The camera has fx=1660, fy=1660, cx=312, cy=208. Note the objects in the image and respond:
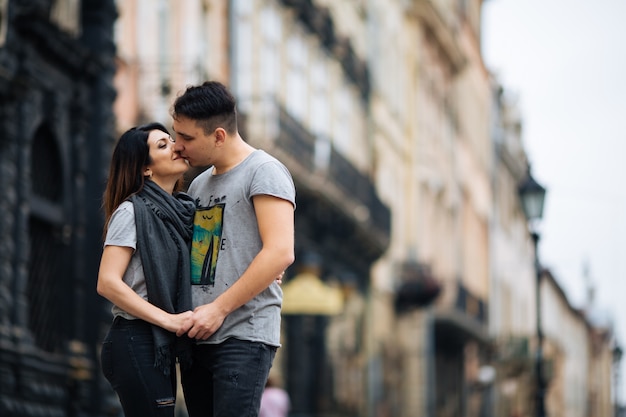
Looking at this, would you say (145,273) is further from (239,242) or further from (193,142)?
(193,142)

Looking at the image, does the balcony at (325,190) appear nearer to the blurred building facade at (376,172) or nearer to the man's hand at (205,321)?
the blurred building facade at (376,172)

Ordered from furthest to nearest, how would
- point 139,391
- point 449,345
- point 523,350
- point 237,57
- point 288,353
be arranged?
point 523,350
point 449,345
point 288,353
point 237,57
point 139,391

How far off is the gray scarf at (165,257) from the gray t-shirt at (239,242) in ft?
0.19

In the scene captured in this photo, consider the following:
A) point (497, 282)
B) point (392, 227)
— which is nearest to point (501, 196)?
point (497, 282)

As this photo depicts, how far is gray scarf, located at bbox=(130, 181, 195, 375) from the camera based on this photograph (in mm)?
5820

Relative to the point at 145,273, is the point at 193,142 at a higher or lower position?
higher

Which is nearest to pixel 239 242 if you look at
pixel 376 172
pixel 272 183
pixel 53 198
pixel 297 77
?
pixel 272 183

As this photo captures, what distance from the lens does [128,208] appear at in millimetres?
5973

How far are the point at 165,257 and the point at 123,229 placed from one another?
7.2 inches

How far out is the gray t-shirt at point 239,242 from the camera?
19.4ft

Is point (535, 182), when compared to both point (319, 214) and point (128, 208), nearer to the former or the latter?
point (319, 214)

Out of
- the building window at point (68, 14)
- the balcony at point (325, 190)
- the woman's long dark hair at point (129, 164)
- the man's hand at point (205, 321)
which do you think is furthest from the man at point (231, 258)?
the balcony at point (325, 190)

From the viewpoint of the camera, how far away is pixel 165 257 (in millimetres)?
5891

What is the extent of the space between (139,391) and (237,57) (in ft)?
68.7
